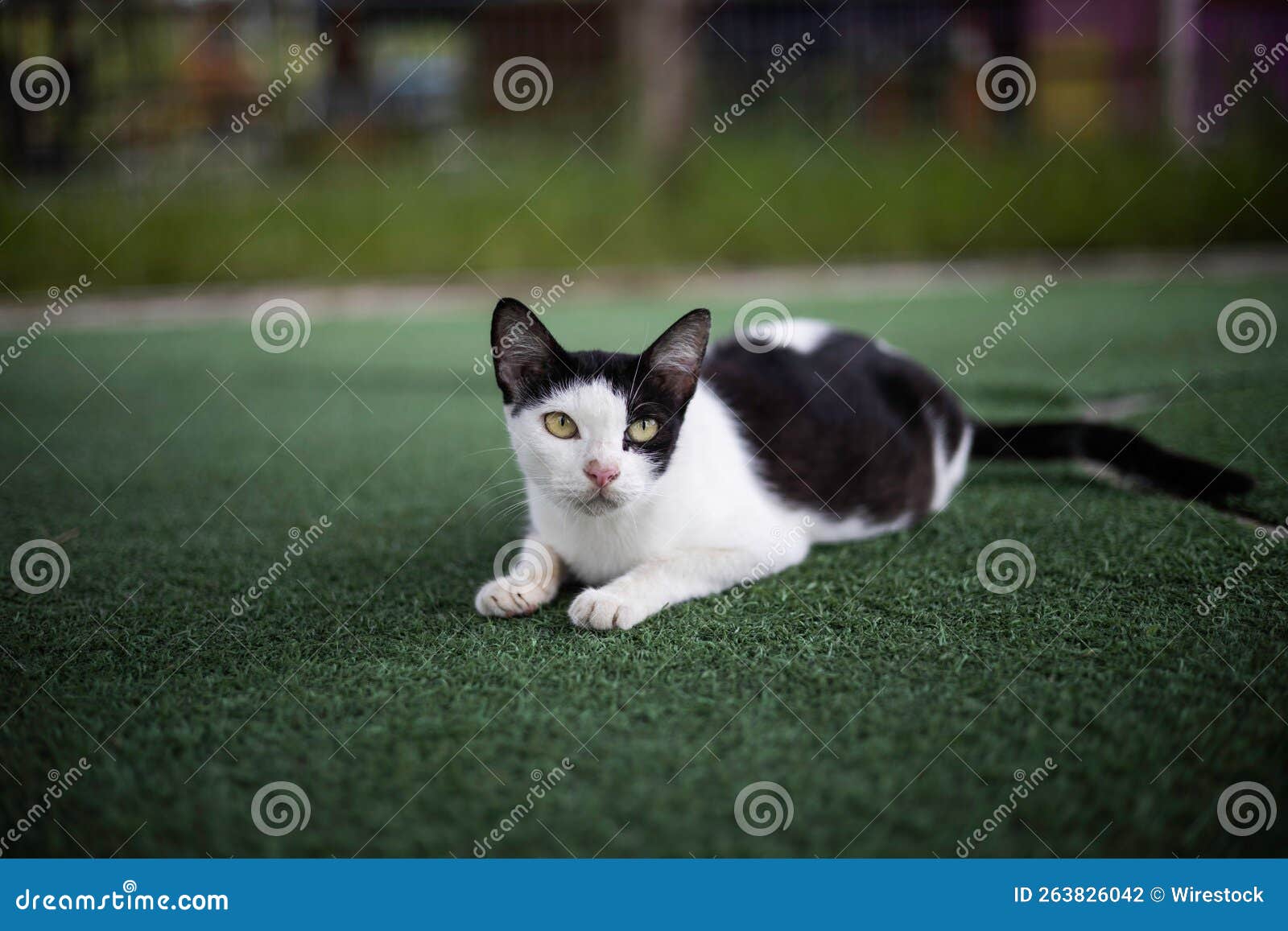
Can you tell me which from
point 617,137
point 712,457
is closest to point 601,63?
point 617,137

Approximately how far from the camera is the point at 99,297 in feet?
22.4

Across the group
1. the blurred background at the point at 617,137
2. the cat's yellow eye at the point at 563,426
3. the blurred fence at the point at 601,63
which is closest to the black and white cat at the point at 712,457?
the cat's yellow eye at the point at 563,426

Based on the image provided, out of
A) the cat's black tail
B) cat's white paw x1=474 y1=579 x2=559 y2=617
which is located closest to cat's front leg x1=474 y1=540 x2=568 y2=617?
cat's white paw x1=474 y1=579 x2=559 y2=617

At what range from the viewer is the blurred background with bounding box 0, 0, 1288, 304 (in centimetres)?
766

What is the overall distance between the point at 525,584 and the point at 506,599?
0.21ft

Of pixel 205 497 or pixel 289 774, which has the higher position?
pixel 289 774

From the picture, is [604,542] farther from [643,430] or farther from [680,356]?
[680,356]

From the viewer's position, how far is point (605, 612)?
65.2 inches

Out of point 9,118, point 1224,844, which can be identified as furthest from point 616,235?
point 1224,844

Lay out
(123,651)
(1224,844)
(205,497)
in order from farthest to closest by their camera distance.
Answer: (205,497)
(123,651)
(1224,844)

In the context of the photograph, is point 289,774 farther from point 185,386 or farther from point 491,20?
point 491,20

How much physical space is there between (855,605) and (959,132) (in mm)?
9136

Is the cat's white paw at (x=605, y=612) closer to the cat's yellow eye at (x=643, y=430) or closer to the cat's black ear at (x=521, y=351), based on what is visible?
the cat's yellow eye at (x=643, y=430)

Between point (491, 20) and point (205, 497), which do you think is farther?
point (491, 20)
